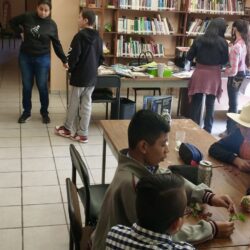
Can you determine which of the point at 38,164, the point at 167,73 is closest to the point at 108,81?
the point at 167,73

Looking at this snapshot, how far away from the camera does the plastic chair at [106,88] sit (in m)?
4.82

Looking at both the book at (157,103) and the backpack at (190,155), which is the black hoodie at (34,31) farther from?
the backpack at (190,155)

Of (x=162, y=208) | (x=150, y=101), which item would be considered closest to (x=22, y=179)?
(x=150, y=101)

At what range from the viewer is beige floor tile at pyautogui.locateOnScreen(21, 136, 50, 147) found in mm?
4410

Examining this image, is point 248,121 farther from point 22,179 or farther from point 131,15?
point 131,15

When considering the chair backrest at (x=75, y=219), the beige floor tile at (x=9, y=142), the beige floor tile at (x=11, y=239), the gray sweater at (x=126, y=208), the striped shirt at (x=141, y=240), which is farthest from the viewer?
the beige floor tile at (x=9, y=142)

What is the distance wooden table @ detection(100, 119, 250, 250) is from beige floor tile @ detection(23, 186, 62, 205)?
776mm

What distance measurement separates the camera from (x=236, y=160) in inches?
90.4

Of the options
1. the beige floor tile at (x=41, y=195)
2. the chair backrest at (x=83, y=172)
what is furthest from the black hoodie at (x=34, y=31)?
the chair backrest at (x=83, y=172)

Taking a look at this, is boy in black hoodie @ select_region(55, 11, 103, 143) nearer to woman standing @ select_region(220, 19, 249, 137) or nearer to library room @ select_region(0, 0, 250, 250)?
library room @ select_region(0, 0, 250, 250)

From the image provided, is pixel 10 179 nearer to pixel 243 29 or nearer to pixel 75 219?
pixel 75 219

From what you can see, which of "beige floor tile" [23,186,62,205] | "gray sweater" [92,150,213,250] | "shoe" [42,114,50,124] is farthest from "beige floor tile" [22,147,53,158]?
"gray sweater" [92,150,213,250]

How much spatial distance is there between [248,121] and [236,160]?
269 mm

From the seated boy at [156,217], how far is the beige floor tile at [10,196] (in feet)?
6.70
